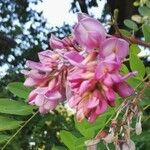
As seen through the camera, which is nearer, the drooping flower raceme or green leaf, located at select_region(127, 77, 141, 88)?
the drooping flower raceme

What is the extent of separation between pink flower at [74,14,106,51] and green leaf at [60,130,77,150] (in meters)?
0.49

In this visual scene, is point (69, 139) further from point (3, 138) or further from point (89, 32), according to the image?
point (89, 32)

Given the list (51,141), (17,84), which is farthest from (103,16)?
(17,84)

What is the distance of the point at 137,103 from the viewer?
723mm

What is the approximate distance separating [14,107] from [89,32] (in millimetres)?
566

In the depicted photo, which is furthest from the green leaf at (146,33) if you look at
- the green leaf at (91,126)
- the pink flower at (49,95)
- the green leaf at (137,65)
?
the pink flower at (49,95)

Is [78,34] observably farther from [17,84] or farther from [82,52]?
[17,84]

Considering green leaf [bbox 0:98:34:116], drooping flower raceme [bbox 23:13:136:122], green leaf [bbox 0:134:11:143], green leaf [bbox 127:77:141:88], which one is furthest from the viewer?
green leaf [bbox 0:134:11:143]

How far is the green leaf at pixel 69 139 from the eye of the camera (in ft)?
3.75

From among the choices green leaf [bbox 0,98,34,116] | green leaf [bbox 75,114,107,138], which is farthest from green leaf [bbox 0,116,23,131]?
green leaf [bbox 75,114,107,138]

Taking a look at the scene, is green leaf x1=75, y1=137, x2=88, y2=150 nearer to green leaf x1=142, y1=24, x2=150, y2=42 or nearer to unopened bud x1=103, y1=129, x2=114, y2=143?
green leaf x1=142, y1=24, x2=150, y2=42

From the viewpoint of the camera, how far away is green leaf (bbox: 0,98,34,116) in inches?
46.1

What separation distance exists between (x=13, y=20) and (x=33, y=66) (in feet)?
18.2

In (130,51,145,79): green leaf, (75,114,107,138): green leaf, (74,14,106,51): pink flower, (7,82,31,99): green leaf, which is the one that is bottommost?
(74,14,106,51): pink flower
